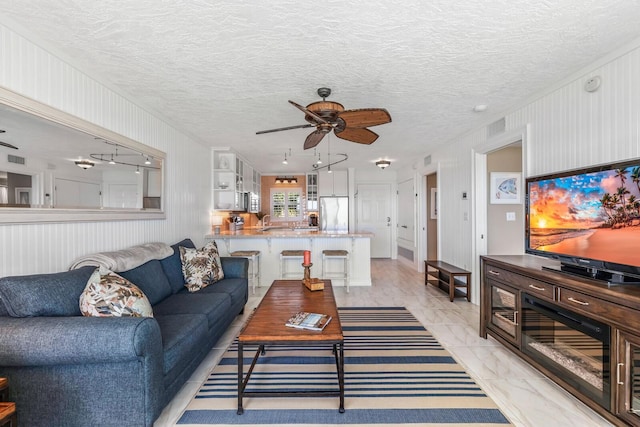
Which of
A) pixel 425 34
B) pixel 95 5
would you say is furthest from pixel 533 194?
pixel 95 5

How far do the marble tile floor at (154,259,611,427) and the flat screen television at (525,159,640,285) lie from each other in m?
0.88

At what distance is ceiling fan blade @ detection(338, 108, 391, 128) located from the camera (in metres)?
2.42

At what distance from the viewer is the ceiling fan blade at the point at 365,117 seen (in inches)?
95.1

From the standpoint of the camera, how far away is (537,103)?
2.95 meters

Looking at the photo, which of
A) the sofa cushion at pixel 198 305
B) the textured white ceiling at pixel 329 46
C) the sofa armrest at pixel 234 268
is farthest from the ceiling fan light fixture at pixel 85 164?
the sofa armrest at pixel 234 268

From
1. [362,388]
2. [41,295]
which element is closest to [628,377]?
[362,388]

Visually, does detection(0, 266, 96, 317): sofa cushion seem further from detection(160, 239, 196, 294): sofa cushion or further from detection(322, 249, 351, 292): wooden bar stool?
detection(322, 249, 351, 292): wooden bar stool

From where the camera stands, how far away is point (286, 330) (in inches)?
75.4

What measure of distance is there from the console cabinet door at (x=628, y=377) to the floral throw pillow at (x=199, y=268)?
332 cm

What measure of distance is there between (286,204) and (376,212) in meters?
2.57

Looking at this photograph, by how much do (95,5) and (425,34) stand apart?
199 centimetres

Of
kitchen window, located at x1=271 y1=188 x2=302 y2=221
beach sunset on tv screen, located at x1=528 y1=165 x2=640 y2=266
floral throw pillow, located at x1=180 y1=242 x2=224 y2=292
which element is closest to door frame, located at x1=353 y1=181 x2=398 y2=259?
kitchen window, located at x1=271 y1=188 x2=302 y2=221

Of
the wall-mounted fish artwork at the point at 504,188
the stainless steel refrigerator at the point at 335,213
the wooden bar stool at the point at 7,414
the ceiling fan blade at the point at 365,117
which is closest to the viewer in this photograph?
the wooden bar stool at the point at 7,414

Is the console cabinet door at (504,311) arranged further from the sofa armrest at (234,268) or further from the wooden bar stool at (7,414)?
the wooden bar stool at (7,414)
